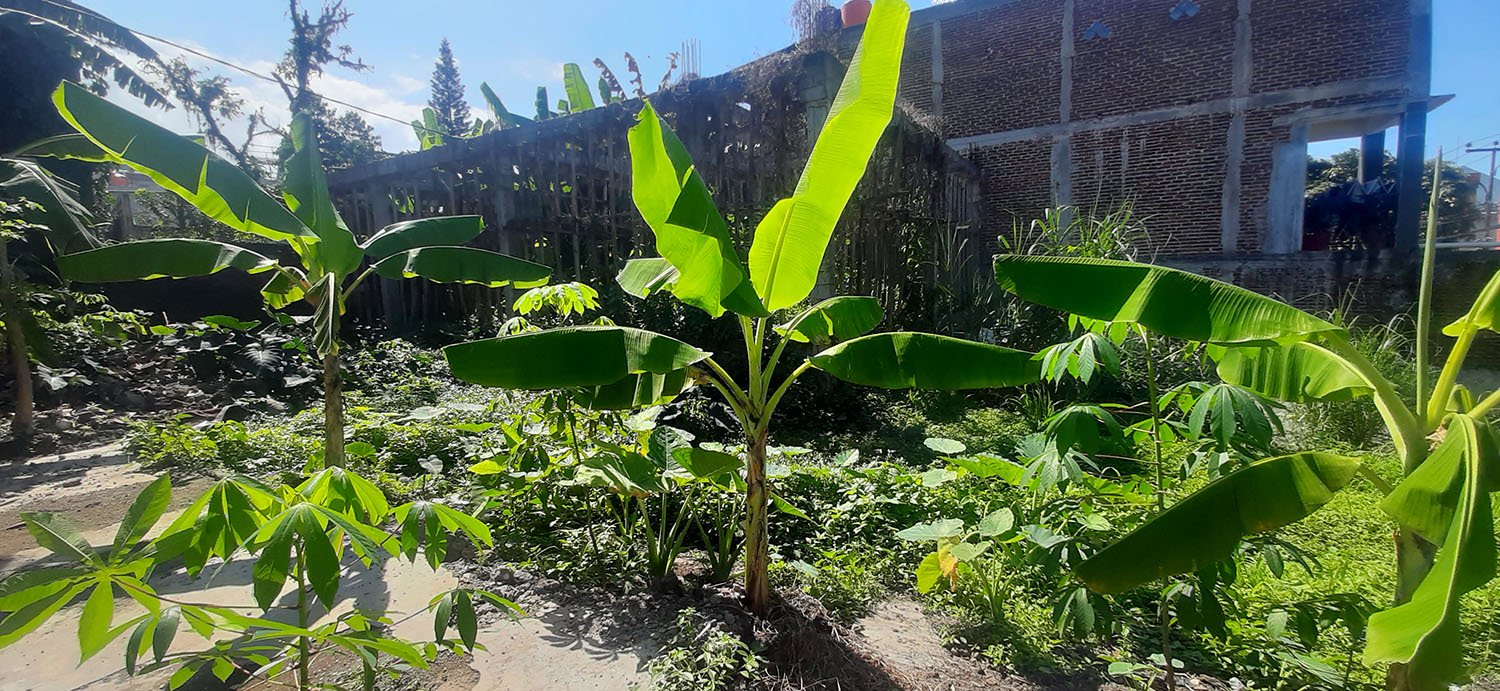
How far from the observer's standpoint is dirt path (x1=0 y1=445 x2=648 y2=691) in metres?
1.92

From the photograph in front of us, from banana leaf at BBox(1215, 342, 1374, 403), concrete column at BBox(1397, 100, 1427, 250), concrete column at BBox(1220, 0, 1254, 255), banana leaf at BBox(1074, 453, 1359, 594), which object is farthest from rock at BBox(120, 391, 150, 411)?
concrete column at BBox(1397, 100, 1427, 250)

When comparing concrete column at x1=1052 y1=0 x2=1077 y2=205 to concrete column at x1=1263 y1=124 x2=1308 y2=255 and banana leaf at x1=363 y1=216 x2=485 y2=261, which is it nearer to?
concrete column at x1=1263 y1=124 x2=1308 y2=255

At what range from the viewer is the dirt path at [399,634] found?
1.92 m

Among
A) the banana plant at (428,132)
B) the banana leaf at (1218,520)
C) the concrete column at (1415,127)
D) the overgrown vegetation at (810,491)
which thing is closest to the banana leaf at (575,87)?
the banana plant at (428,132)

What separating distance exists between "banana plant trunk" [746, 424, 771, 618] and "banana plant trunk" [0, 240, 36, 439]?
5.66 m

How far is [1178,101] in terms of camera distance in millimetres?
10422

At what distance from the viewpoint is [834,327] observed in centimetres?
221

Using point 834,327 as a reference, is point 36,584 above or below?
below

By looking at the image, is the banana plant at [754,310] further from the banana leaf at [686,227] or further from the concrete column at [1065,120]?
the concrete column at [1065,120]

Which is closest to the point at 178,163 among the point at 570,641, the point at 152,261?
the point at 152,261

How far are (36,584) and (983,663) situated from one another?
92.3 inches

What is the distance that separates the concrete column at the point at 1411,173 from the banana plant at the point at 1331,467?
10976 mm

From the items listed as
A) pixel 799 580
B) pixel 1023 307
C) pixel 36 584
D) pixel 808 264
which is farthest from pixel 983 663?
pixel 1023 307

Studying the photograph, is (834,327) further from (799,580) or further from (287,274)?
(287,274)
